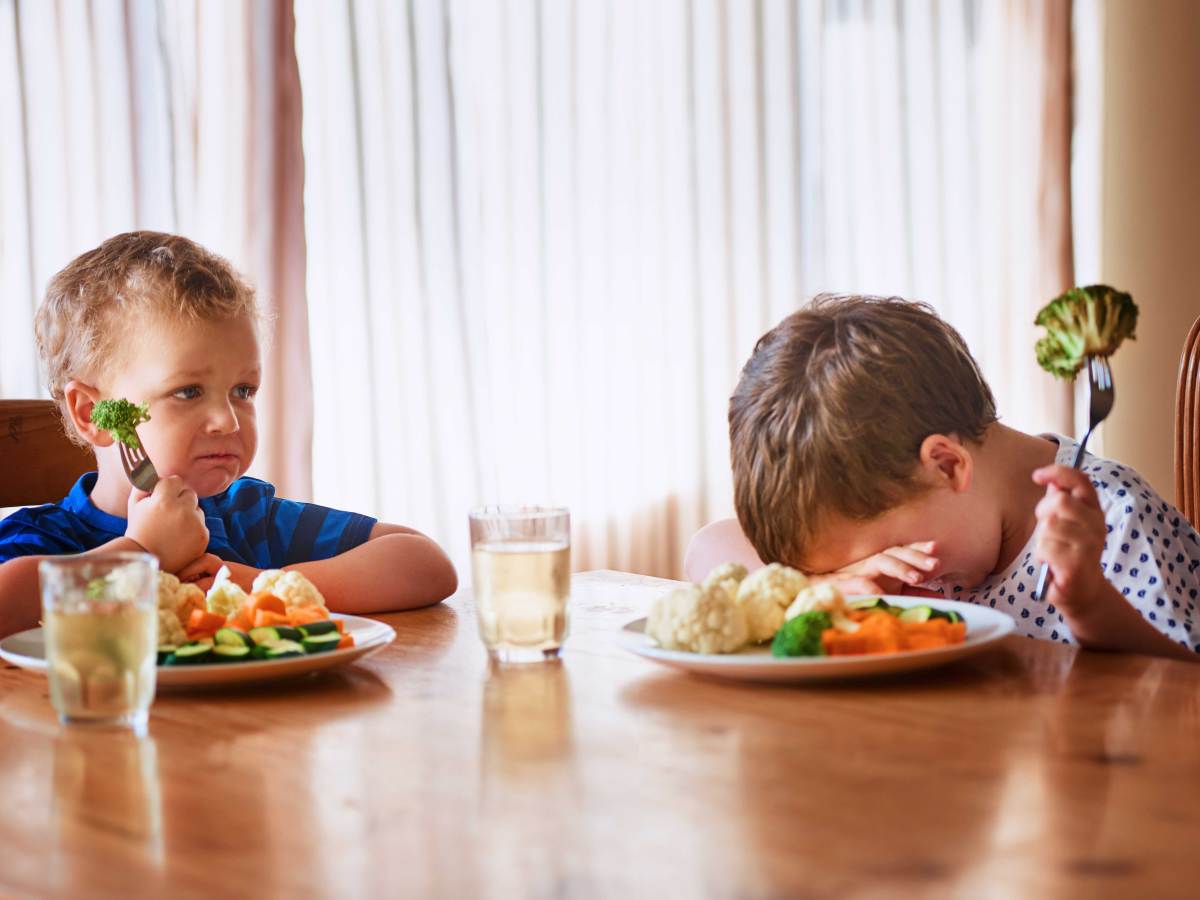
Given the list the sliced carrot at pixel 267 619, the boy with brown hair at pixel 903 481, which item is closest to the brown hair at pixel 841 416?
the boy with brown hair at pixel 903 481

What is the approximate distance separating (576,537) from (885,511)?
2264mm

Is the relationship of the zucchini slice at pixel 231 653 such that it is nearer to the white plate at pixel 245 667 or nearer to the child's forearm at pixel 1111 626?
the white plate at pixel 245 667

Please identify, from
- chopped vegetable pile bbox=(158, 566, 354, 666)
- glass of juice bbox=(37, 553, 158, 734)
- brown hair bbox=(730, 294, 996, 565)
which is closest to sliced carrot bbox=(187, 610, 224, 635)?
chopped vegetable pile bbox=(158, 566, 354, 666)

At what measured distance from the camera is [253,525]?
1694 millimetres

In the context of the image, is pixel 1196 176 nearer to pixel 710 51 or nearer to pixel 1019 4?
pixel 1019 4

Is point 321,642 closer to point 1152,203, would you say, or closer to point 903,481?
point 903,481

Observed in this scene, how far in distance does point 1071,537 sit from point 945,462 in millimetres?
294

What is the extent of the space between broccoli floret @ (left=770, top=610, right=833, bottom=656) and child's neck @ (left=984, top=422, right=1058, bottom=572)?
0.51 metres

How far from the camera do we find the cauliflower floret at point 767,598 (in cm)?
96

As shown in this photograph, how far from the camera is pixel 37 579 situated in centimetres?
124

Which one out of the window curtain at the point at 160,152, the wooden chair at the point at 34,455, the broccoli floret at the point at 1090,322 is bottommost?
the wooden chair at the point at 34,455

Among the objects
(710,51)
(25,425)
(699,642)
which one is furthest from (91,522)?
(710,51)

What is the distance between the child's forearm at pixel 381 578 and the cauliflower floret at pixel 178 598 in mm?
308

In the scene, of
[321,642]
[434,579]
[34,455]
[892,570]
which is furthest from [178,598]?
[34,455]
